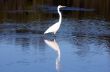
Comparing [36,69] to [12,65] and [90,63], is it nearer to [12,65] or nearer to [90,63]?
[12,65]

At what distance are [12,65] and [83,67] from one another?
1966 millimetres

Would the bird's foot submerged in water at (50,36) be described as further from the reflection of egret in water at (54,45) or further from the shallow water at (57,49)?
the reflection of egret in water at (54,45)

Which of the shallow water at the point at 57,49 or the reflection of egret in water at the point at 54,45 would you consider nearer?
the shallow water at the point at 57,49

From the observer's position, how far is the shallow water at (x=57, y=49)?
11523 mm

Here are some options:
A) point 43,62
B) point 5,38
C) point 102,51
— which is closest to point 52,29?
point 5,38

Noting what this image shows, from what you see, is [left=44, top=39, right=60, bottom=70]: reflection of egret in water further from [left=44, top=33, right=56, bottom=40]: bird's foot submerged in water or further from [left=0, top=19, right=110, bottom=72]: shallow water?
[left=44, top=33, right=56, bottom=40]: bird's foot submerged in water

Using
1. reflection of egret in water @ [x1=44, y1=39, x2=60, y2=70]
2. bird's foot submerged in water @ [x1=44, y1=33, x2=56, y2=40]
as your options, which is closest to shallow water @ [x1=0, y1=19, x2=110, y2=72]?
reflection of egret in water @ [x1=44, y1=39, x2=60, y2=70]

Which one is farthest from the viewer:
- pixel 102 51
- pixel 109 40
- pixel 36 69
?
pixel 109 40

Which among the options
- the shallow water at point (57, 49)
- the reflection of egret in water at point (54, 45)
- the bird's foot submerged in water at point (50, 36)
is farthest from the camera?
the bird's foot submerged in water at point (50, 36)

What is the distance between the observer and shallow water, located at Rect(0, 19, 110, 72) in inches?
454

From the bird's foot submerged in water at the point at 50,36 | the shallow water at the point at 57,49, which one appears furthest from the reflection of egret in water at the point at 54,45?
the bird's foot submerged in water at the point at 50,36

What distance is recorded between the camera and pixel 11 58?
1283 centimetres

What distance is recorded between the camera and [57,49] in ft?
46.9

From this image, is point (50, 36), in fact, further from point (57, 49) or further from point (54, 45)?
point (57, 49)
